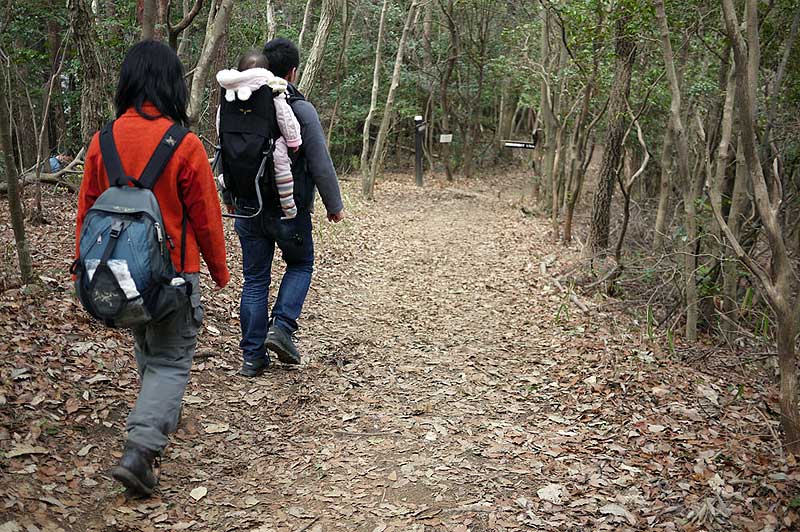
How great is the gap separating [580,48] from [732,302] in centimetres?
530

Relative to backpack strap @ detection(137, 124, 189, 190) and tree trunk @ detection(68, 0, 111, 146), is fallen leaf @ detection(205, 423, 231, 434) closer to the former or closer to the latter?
backpack strap @ detection(137, 124, 189, 190)

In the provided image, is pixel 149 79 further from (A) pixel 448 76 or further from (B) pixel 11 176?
(A) pixel 448 76

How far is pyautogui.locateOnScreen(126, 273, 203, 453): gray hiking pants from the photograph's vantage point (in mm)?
3324

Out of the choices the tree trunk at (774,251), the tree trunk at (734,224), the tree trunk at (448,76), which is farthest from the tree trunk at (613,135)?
the tree trunk at (448,76)

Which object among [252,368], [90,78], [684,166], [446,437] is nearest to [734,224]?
[684,166]

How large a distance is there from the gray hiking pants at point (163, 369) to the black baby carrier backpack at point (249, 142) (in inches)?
50.3

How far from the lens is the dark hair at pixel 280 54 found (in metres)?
4.77

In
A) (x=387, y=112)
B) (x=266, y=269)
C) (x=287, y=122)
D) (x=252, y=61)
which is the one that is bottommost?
(x=266, y=269)

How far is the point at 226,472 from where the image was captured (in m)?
3.84

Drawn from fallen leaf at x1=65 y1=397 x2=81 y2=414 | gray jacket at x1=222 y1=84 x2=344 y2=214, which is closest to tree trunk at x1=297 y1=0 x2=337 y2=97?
gray jacket at x1=222 y1=84 x2=344 y2=214

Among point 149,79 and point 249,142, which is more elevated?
point 149,79

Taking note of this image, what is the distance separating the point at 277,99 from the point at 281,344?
1.77m

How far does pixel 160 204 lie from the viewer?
10.7 feet

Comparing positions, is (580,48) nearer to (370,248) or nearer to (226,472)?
(370,248)
